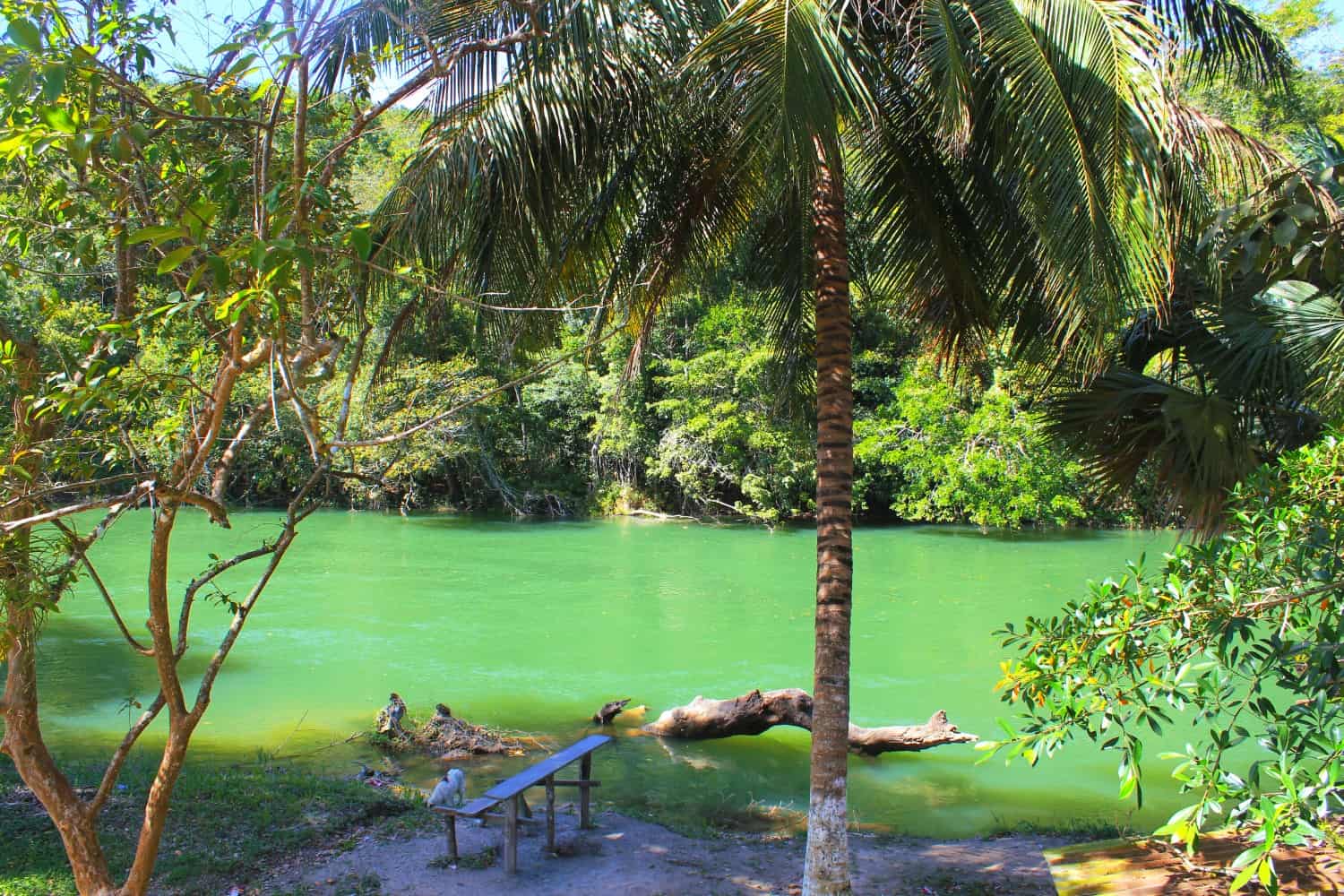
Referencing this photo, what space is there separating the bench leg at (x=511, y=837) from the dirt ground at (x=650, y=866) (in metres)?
0.07

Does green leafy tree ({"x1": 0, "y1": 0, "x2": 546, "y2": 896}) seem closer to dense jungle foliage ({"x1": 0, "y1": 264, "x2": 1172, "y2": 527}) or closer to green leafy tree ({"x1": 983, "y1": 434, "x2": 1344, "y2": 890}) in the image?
green leafy tree ({"x1": 983, "y1": 434, "x2": 1344, "y2": 890})

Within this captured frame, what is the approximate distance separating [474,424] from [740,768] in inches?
819

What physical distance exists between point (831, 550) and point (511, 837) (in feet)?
8.10

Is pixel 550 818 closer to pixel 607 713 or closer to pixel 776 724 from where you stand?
pixel 776 724

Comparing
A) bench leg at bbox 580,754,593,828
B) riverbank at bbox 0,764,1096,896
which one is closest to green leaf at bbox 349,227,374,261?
riverbank at bbox 0,764,1096,896

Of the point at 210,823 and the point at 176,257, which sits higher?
the point at 176,257

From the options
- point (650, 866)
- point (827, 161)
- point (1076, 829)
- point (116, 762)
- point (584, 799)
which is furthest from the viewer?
point (1076, 829)

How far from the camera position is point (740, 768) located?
8.59 metres

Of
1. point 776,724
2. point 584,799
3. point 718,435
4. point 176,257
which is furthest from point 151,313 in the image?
point 718,435

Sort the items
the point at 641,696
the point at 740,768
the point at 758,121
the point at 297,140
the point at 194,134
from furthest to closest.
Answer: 1. the point at 641,696
2. the point at 740,768
3. the point at 194,134
4. the point at 758,121
5. the point at 297,140

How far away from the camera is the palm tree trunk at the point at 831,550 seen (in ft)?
16.4

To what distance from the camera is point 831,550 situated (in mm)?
5262

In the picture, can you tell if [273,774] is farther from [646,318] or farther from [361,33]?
[361,33]

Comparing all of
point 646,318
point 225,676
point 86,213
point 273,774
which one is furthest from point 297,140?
point 225,676
